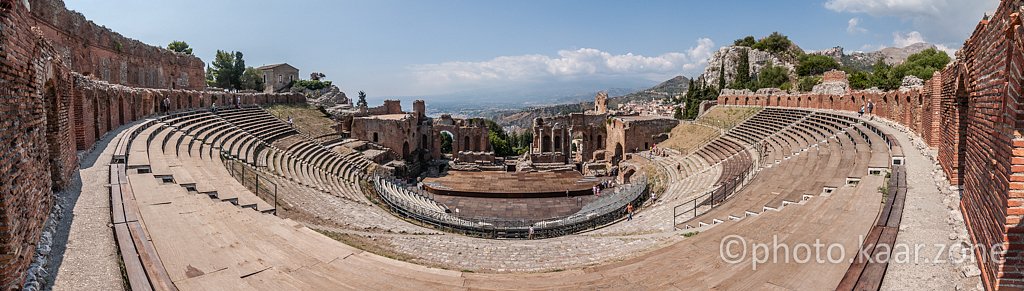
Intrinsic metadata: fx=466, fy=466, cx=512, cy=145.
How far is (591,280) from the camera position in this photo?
19.9 ft

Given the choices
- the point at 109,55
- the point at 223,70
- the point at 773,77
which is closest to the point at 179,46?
the point at 223,70

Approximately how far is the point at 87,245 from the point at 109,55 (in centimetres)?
3066

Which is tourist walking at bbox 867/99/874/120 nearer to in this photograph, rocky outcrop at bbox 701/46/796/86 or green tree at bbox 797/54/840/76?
green tree at bbox 797/54/840/76

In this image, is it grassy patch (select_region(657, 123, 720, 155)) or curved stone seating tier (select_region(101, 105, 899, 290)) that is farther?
grassy patch (select_region(657, 123, 720, 155))

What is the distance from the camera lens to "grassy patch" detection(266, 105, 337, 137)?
32281mm

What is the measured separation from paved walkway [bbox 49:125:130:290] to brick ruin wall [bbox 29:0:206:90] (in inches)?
662

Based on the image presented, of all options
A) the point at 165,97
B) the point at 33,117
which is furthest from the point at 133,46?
the point at 33,117

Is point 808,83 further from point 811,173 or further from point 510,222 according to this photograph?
point 510,222

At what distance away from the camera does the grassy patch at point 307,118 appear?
32281 mm

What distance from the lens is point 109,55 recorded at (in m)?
28.5

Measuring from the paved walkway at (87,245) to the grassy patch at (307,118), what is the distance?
24259 millimetres

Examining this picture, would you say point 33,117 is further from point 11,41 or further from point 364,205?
point 364,205

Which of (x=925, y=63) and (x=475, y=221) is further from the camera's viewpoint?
(x=925, y=63)

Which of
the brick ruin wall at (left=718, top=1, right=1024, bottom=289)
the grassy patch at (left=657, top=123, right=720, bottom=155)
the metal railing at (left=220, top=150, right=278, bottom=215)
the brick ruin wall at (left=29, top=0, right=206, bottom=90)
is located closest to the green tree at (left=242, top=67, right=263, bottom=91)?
the brick ruin wall at (left=29, top=0, right=206, bottom=90)
